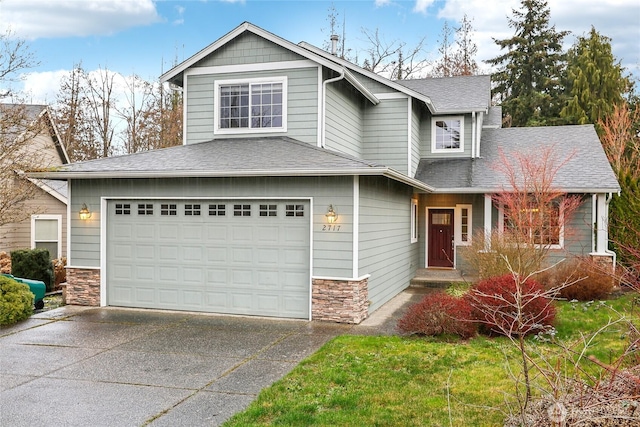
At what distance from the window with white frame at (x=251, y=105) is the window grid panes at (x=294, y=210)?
9.25 feet

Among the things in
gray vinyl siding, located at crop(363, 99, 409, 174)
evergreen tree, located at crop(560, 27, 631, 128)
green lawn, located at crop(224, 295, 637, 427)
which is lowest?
green lawn, located at crop(224, 295, 637, 427)

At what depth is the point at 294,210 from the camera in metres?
10.0

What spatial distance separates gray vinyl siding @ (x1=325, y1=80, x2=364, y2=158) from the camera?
12.5 m

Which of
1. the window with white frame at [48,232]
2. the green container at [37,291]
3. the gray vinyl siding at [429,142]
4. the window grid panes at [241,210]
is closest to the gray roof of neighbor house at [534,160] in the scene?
the gray vinyl siding at [429,142]

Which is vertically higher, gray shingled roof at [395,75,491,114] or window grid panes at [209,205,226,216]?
gray shingled roof at [395,75,491,114]

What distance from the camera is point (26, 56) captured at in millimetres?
12555

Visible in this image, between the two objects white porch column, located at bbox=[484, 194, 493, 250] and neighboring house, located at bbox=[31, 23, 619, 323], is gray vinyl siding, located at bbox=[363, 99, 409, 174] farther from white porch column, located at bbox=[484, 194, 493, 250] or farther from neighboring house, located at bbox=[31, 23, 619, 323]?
white porch column, located at bbox=[484, 194, 493, 250]

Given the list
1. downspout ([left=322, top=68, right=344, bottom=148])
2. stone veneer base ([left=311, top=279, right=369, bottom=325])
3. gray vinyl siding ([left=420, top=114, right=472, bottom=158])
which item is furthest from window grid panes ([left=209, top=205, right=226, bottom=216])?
gray vinyl siding ([left=420, top=114, right=472, bottom=158])

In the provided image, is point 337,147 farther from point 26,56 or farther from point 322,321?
point 26,56

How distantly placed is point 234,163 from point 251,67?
3382 mm

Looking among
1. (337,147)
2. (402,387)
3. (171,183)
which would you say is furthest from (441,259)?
(402,387)

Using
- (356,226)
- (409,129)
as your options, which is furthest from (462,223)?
(356,226)

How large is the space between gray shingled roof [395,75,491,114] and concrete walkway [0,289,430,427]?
8.04 m

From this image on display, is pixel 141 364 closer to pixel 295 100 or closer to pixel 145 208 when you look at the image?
pixel 145 208
